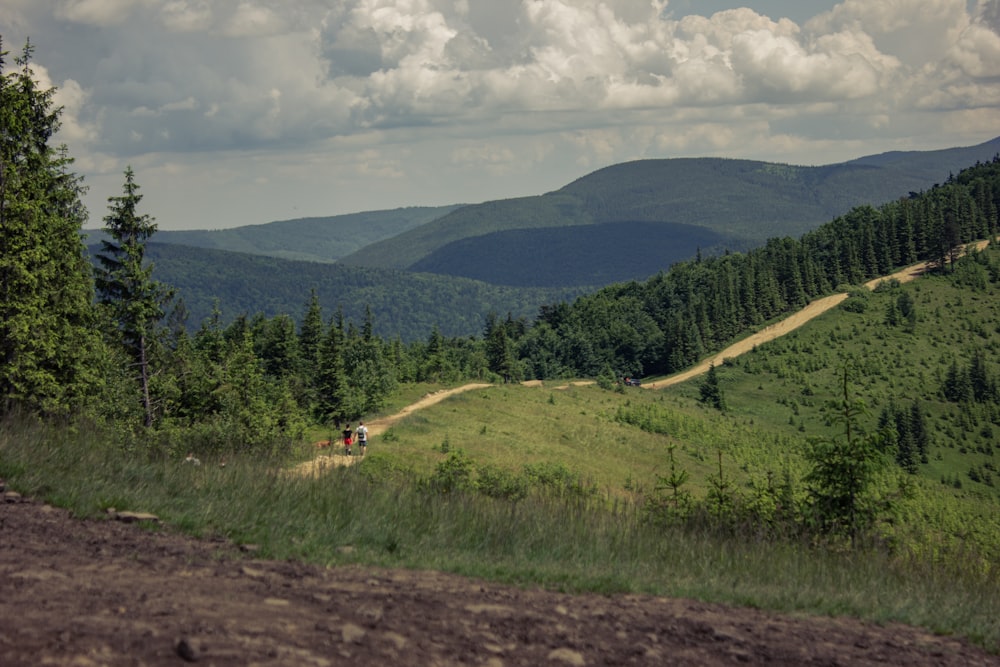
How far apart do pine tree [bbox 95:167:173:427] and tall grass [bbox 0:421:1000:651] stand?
19958 mm

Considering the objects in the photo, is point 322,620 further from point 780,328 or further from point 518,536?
point 780,328

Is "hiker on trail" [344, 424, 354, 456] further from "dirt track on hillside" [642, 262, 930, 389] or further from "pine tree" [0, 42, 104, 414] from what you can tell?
"dirt track on hillside" [642, 262, 930, 389]

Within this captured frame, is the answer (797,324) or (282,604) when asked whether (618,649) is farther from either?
(797,324)

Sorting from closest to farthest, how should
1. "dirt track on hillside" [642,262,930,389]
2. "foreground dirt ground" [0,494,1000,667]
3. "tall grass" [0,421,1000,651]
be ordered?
"foreground dirt ground" [0,494,1000,667] < "tall grass" [0,421,1000,651] < "dirt track on hillside" [642,262,930,389]

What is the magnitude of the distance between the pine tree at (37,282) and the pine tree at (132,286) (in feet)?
7.34

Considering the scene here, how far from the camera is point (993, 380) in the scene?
94.8 m

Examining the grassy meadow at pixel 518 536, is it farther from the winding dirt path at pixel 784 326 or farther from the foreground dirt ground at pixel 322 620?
the winding dirt path at pixel 784 326

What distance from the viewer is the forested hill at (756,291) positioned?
130m

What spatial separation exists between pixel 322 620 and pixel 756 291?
136 meters

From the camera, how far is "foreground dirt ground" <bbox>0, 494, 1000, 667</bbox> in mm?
5320

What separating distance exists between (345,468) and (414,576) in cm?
438

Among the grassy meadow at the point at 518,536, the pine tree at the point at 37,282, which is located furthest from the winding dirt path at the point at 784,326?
the grassy meadow at the point at 518,536

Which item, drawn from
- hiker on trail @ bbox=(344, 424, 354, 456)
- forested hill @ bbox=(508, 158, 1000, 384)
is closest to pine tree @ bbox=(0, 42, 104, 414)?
hiker on trail @ bbox=(344, 424, 354, 456)

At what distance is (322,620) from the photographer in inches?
239
